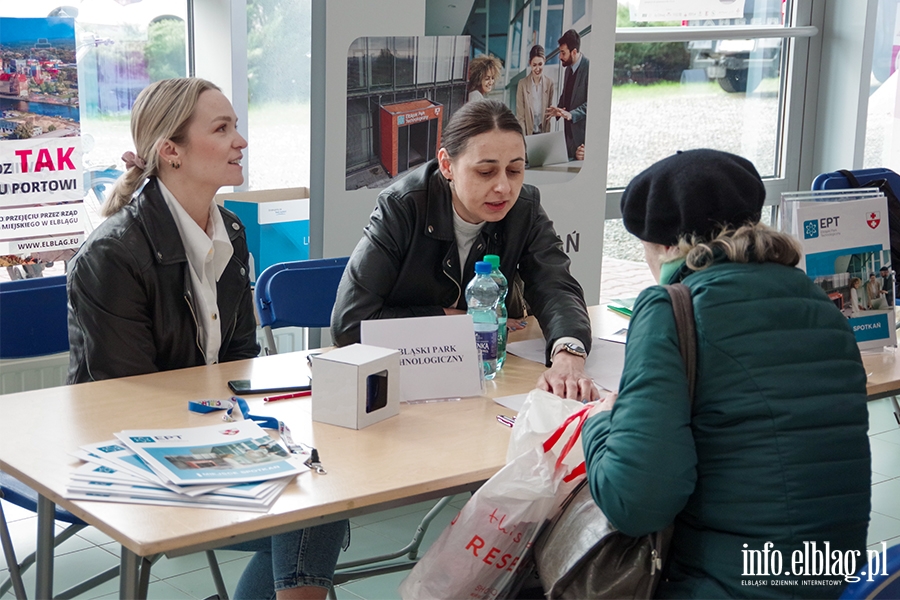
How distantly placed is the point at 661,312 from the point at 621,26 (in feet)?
11.8

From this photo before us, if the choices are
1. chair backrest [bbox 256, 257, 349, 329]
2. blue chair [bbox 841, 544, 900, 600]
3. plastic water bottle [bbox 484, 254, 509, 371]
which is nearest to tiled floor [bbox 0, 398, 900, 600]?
chair backrest [bbox 256, 257, 349, 329]

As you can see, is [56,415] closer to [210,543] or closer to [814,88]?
[210,543]

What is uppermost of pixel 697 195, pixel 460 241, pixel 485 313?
pixel 697 195

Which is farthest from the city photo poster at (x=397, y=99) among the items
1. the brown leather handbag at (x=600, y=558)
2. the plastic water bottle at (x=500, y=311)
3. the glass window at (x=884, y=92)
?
the glass window at (x=884, y=92)

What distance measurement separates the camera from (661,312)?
4.72ft

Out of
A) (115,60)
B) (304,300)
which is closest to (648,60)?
(115,60)

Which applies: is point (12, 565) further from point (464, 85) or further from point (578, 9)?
point (578, 9)

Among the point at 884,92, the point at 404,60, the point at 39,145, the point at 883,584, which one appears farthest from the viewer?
the point at 884,92

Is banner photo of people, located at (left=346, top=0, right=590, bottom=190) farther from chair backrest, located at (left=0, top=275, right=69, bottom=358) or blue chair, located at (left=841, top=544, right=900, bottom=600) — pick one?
blue chair, located at (left=841, top=544, right=900, bottom=600)

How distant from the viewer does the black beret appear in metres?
1.53

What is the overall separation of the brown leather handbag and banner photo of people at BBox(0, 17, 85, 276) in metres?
2.48

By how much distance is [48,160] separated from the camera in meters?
3.39

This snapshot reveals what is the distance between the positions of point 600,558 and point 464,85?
246 centimetres

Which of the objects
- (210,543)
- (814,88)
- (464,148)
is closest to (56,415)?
(210,543)
